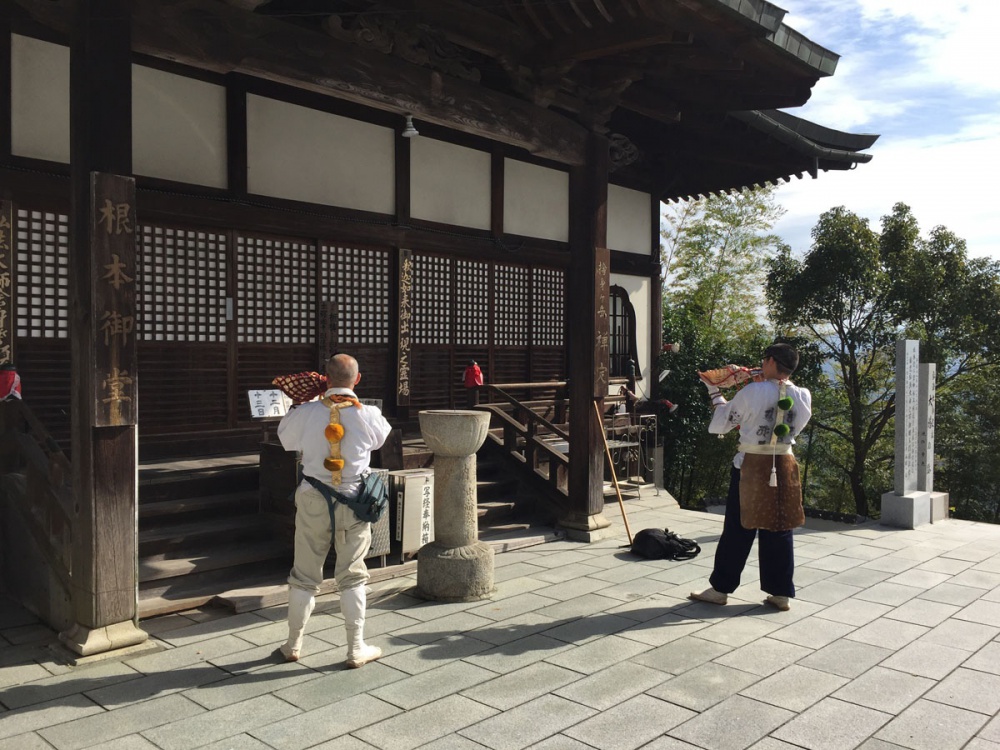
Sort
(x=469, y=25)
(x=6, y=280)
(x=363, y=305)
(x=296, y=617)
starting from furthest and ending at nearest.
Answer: (x=363, y=305) < (x=469, y=25) < (x=6, y=280) < (x=296, y=617)

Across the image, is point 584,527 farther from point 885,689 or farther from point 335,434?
point 335,434

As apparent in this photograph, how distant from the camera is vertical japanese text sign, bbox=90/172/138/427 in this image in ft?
16.2

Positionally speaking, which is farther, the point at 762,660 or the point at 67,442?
the point at 67,442

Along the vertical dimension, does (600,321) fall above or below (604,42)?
below

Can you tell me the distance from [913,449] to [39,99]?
419 inches

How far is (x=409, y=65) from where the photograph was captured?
22.3ft

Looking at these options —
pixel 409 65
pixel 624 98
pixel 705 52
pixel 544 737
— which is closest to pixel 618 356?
pixel 624 98

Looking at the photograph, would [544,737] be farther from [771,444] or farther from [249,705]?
[771,444]

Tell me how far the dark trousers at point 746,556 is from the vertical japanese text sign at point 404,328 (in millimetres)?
4660

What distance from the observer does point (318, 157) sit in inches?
350

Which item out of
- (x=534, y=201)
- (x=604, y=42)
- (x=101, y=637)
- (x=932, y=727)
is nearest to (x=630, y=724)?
(x=932, y=727)

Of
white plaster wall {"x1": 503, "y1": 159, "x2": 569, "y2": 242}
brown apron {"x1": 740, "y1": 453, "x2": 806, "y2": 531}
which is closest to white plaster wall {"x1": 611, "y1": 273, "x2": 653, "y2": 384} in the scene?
white plaster wall {"x1": 503, "y1": 159, "x2": 569, "y2": 242}

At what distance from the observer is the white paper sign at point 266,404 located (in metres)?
6.75

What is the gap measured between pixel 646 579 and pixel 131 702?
4362 millimetres
